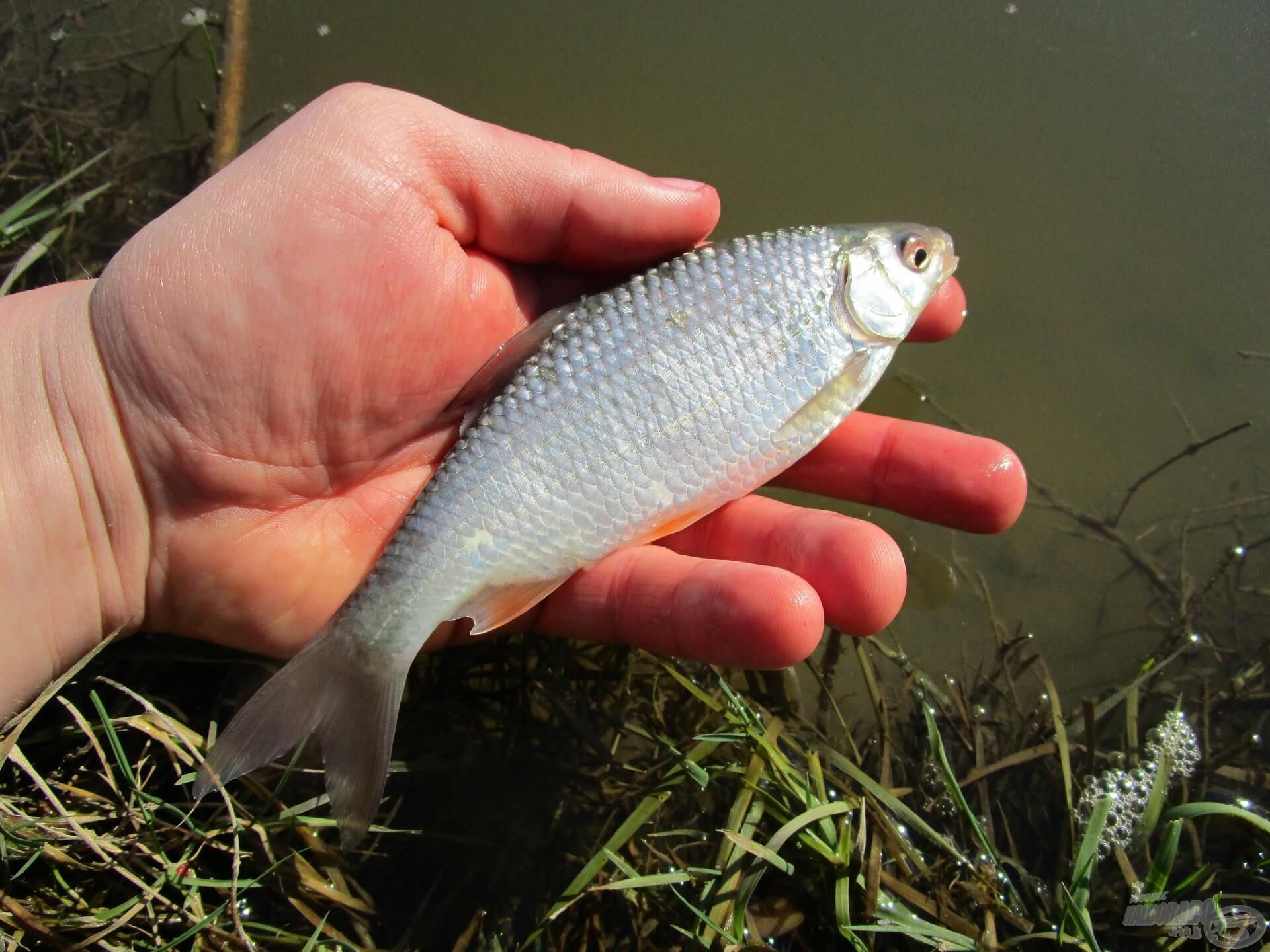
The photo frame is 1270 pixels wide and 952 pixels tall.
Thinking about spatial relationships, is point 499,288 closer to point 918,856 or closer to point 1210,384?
point 918,856

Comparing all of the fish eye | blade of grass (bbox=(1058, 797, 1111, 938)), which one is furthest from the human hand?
blade of grass (bbox=(1058, 797, 1111, 938))

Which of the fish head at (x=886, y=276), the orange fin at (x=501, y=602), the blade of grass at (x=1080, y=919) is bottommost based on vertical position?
the blade of grass at (x=1080, y=919)

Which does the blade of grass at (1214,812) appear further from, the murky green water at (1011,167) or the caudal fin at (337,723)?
the caudal fin at (337,723)

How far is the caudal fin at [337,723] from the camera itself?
183cm

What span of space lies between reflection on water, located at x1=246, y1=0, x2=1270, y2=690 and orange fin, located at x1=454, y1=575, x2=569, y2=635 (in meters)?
1.65

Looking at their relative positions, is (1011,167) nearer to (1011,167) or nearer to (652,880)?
(1011,167)

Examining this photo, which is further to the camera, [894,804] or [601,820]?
[601,820]

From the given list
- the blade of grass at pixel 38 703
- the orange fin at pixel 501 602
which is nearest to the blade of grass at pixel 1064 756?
the orange fin at pixel 501 602

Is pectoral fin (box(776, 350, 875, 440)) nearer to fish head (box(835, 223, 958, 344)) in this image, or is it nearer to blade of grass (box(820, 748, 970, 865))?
fish head (box(835, 223, 958, 344))

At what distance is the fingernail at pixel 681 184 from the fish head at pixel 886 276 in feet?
1.37

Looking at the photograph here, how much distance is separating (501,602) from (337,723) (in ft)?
1.54

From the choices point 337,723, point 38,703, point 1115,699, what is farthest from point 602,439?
point 1115,699

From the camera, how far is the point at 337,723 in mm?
1874

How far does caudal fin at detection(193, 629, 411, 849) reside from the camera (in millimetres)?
1832
